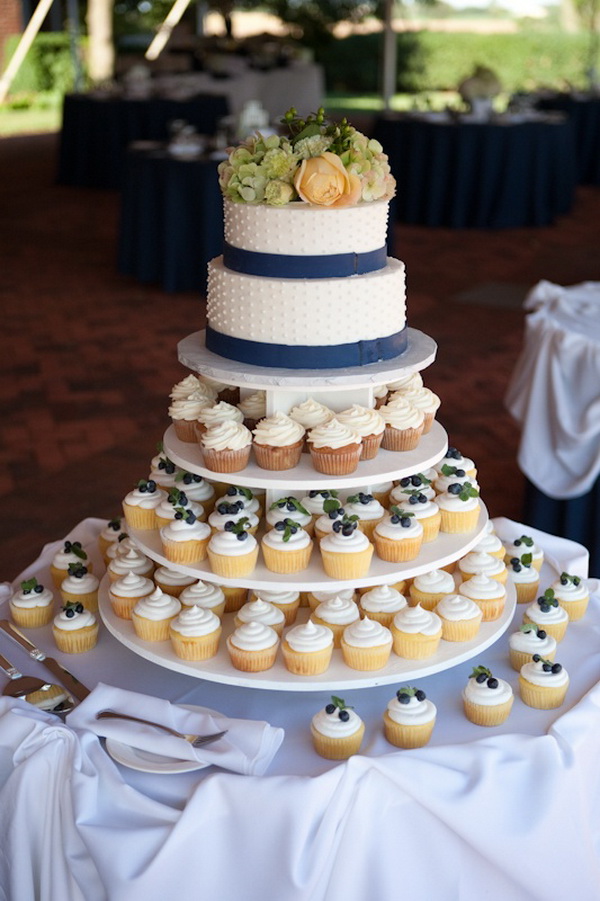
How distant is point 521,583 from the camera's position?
2344 millimetres

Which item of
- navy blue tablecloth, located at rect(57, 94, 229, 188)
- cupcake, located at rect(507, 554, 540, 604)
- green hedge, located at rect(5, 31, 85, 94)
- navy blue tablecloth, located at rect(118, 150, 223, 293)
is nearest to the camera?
cupcake, located at rect(507, 554, 540, 604)

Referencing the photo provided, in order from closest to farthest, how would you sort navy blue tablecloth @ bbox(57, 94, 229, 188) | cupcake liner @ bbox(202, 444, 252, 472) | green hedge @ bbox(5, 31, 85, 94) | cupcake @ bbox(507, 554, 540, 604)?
cupcake liner @ bbox(202, 444, 252, 472) < cupcake @ bbox(507, 554, 540, 604) < navy blue tablecloth @ bbox(57, 94, 229, 188) < green hedge @ bbox(5, 31, 85, 94)

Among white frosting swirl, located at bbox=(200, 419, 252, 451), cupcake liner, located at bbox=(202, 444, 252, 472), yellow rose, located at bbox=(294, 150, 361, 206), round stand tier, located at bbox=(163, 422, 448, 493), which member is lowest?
round stand tier, located at bbox=(163, 422, 448, 493)

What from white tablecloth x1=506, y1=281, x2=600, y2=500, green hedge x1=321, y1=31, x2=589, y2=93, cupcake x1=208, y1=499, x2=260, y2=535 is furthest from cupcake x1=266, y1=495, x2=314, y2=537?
green hedge x1=321, y1=31, x2=589, y2=93

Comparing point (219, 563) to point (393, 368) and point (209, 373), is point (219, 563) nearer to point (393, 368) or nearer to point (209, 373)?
point (209, 373)

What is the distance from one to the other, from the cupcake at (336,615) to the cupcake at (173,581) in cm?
28

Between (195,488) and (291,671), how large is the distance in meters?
0.48

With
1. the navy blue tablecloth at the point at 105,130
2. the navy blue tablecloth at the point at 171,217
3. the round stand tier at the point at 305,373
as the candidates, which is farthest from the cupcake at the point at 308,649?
the navy blue tablecloth at the point at 105,130

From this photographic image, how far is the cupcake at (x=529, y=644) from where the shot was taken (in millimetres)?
2064

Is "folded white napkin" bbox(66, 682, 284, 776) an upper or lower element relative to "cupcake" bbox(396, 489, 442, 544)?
lower

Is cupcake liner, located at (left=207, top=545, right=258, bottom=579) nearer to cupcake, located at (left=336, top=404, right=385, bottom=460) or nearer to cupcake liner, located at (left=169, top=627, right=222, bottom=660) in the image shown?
cupcake liner, located at (left=169, top=627, right=222, bottom=660)

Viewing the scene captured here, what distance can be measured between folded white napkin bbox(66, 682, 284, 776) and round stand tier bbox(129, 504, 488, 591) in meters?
0.25

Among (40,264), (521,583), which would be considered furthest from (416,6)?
(521,583)

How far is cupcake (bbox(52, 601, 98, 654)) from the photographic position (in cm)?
214
